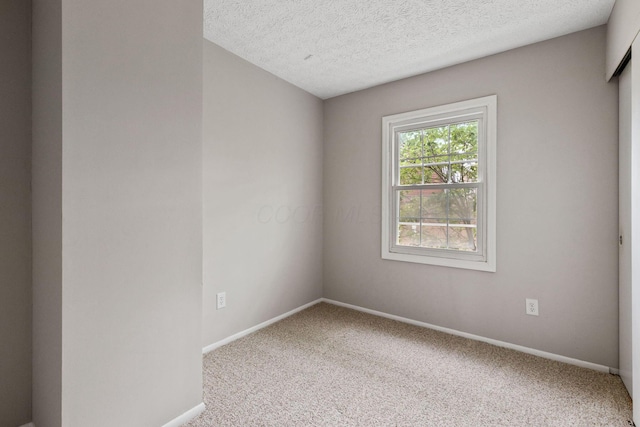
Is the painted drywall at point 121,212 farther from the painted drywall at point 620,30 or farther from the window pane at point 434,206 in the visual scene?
the painted drywall at point 620,30

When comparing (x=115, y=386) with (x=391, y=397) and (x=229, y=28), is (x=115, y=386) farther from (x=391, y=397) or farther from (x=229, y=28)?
(x=229, y=28)

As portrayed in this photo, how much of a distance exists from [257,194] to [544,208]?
2378 mm

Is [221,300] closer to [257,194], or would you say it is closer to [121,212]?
[257,194]

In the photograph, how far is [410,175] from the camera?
3.19 meters

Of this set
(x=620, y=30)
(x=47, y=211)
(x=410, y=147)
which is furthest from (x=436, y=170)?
(x=47, y=211)

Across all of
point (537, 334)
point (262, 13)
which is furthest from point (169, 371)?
point (537, 334)

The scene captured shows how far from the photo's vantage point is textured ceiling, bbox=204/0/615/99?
2006 millimetres

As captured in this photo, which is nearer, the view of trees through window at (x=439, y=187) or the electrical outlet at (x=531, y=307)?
the electrical outlet at (x=531, y=307)

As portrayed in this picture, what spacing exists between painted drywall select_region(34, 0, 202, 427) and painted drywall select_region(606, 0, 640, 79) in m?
2.29

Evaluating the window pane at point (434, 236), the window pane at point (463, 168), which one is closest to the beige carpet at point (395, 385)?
the window pane at point (434, 236)

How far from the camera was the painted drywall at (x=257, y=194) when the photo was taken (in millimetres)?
2523

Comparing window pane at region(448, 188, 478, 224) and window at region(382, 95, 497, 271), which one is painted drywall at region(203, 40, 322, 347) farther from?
window pane at region(448, 188, 478, 224)

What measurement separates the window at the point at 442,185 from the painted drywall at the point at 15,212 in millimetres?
Result: 2734

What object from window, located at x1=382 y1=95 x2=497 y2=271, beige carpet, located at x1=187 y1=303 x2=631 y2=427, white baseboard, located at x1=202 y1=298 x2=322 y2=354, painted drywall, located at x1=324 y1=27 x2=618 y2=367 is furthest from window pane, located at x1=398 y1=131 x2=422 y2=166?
white baseboard, located at x1=202 y1=298 x2=322 y2=354
